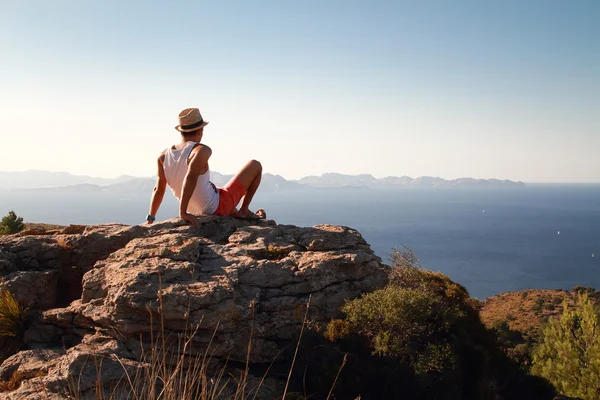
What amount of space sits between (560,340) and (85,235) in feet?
71.7

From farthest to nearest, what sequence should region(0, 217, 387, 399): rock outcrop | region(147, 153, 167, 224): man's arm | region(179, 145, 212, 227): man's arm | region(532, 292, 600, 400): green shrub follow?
region(532, 292, 600, 400): green shrub, region(147, 153, 167, 224): man's arm, region(179, 145, 212, 227): man's arm, region(0, 217, 387, 399): rock outcrop

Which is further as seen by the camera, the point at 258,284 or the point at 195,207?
the point at 195,207

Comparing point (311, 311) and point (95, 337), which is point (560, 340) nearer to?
point (311, 311)

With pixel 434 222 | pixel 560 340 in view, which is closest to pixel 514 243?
pixel 434 222

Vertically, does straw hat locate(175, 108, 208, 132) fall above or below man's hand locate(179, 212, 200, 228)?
above

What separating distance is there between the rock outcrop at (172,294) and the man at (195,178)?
32cm

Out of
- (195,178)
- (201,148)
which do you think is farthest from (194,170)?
(201,148)

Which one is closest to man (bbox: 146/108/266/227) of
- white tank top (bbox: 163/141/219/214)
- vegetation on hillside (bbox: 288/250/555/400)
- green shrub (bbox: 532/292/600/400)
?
white tank top (bbox: 163/141/219/214)

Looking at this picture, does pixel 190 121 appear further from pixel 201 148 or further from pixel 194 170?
pixel 194 170

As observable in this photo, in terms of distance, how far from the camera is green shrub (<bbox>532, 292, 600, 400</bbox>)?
15.8 metres

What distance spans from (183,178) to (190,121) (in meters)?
1.01

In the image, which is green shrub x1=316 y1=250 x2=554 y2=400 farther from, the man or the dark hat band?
the dark hat band

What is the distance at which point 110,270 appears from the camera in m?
5.61

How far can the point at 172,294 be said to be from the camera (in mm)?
4832
